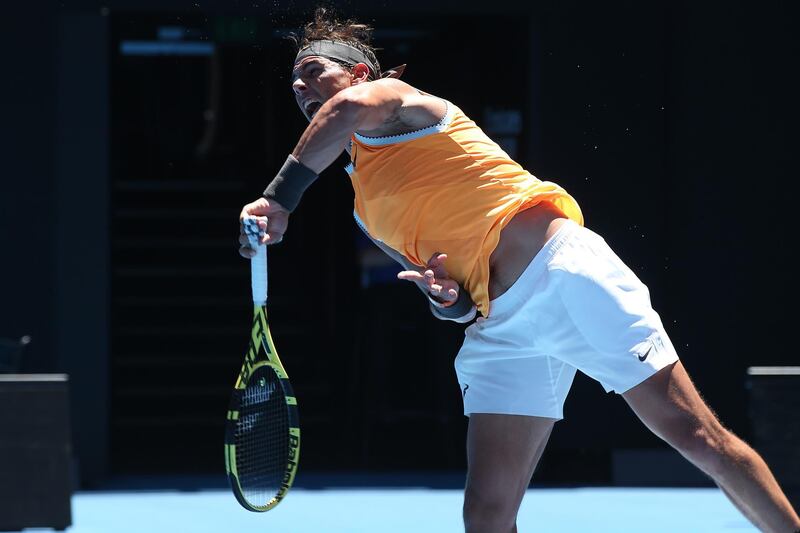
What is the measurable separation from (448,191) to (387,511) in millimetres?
3235

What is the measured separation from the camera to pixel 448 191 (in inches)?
146

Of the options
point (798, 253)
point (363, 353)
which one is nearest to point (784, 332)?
point (798, 253)

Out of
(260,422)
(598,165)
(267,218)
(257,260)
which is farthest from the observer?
(598,165)

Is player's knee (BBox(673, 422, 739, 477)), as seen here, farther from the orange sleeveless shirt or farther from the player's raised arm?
the player's raised arm

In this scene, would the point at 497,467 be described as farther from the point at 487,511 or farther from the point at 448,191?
the point at 448,191

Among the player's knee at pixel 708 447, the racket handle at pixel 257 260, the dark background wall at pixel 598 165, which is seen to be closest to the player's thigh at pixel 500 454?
the player's knee at pixel 708 447

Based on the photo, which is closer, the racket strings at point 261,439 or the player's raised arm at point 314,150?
the player's raised arm at point 314,150

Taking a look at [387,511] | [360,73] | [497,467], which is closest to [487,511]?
[497,467]

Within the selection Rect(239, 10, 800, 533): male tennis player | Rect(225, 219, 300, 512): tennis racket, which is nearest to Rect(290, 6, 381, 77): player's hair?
Rect(239, 10, 800, 533): male tennis player

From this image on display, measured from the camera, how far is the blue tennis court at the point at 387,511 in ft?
20.1

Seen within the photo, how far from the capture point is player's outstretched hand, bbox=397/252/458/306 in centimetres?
365

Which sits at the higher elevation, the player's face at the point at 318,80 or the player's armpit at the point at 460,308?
the player's face at the point at 318,80

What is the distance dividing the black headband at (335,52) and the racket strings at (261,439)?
899 mm

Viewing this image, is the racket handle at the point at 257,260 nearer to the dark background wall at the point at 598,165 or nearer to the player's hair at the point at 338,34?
the player's hair at the point at 338,34
